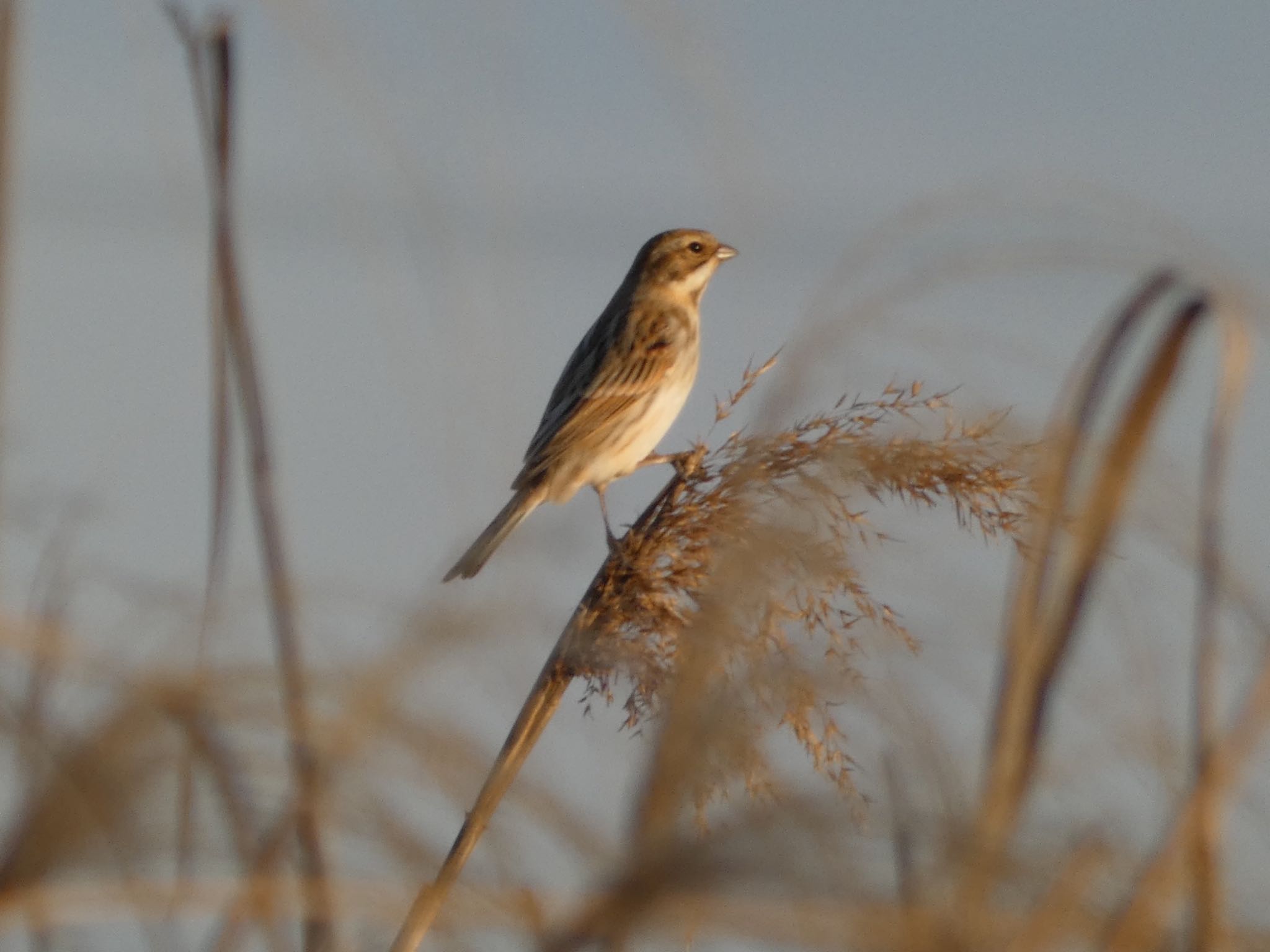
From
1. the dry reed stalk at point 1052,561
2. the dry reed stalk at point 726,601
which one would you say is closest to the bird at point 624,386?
the dry reed stalk at point 726,601

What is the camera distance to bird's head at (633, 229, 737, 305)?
7.28 meters

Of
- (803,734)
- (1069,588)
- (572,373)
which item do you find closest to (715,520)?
(803,734)

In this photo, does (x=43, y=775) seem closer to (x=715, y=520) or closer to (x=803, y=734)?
(x=803, y=734)

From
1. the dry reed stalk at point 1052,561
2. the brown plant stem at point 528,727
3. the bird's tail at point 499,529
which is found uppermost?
the dry reed stalk at point 1052,561

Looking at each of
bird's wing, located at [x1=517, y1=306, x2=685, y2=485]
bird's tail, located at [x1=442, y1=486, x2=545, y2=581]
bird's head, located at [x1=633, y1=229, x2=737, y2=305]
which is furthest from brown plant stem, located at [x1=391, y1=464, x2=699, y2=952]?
bird's head, located at [x1=633, y1=229, x2=737, y2=305]

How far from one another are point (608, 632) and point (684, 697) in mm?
1528

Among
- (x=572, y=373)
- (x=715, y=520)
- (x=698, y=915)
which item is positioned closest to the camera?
(x=698, y=915)

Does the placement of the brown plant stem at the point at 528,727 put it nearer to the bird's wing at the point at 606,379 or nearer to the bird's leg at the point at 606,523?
the bird's leg at the point at 606,523

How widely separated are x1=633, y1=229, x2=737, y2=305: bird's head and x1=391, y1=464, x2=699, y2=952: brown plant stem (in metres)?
3.96

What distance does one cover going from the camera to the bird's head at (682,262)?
728 centimetres

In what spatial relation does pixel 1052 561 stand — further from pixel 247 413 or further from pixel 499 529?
pixel 499 529

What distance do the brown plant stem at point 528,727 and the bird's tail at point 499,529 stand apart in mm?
2298

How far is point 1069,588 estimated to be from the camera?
1532 millimetres

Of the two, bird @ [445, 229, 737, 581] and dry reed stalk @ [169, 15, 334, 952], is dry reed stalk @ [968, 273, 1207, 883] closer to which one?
dry reed stalk @ [169, 15, 334, 952]
